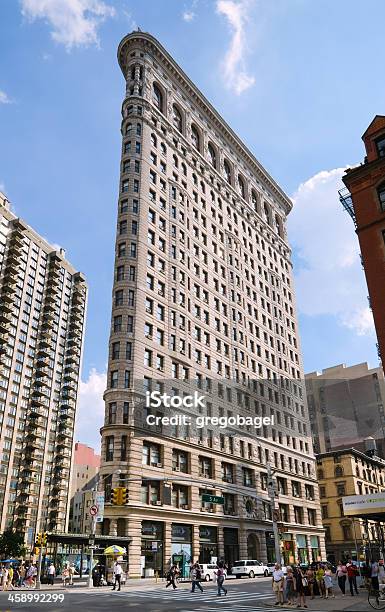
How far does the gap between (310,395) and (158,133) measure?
224ft

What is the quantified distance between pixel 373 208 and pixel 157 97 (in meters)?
52.9

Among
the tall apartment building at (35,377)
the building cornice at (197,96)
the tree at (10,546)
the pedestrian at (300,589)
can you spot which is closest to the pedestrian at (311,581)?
the pedestrian at (300,589)

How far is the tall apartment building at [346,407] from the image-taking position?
95.4 m

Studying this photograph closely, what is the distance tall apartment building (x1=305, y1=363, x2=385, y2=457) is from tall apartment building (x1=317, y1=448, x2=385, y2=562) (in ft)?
15.3

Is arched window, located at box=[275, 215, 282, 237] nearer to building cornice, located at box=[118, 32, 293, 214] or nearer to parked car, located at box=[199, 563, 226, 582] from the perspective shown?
building cornice, located at box=[118, 32, 293, 214]

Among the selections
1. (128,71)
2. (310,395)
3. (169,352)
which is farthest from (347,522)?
(128,71)

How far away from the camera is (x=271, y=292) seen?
297 feet

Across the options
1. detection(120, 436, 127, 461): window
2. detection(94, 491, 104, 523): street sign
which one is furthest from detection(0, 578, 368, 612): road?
detection(120, 436, 127, 461): window

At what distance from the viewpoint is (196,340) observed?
64.1 meters

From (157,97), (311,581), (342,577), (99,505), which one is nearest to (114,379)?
(99,505)

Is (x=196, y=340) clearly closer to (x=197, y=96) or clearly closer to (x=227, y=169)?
(x=227, y=169)

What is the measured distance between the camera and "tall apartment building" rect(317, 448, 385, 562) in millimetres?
84125

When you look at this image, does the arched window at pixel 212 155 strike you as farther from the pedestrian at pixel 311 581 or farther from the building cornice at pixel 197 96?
the pedestrian at pixel 311 581

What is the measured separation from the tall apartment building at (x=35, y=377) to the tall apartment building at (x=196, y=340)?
2048 inches
